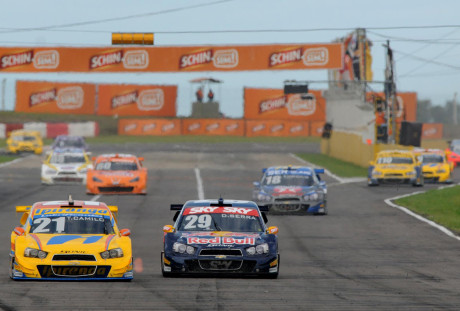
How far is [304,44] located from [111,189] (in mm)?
27069

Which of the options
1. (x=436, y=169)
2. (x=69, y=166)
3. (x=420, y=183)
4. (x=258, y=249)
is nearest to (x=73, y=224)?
(x=258, y=249)

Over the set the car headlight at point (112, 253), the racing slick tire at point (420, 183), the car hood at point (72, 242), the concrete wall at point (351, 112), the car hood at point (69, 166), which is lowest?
the racing slick tire at point (420, 183)

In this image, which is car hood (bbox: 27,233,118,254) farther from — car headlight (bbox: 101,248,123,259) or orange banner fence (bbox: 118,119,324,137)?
orange banner fence (bbox: 118,119,324,137)

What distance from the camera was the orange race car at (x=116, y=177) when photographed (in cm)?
3672

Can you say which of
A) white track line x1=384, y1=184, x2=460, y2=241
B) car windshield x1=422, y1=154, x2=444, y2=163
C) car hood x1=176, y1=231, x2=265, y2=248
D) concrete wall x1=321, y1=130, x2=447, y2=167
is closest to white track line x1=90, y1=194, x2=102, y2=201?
white track line x1=384, y1=184, x2=460, y2=241

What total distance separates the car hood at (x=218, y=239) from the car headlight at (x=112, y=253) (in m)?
1.02

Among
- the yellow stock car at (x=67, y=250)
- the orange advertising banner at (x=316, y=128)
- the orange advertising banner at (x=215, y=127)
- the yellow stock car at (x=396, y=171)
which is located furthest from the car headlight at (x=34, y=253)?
the orange advertising banner at (x=316, y=128)

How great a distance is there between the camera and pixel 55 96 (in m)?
100

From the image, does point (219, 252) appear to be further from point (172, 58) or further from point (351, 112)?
point (351, 112)

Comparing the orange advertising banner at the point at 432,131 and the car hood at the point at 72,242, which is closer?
the car hood at the point at 72,242

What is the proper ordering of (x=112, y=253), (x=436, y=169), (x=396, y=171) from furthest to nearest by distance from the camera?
(x=436, y=169), (x=396, y=171), (x=112, y=253)

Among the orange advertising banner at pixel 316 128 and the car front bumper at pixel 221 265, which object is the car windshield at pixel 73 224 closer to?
the car front bumper at pixel 221 265

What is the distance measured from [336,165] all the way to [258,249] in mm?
43238

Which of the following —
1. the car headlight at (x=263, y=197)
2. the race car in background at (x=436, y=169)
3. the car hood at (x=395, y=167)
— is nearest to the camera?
the car headlight at (x=263, y=197)
